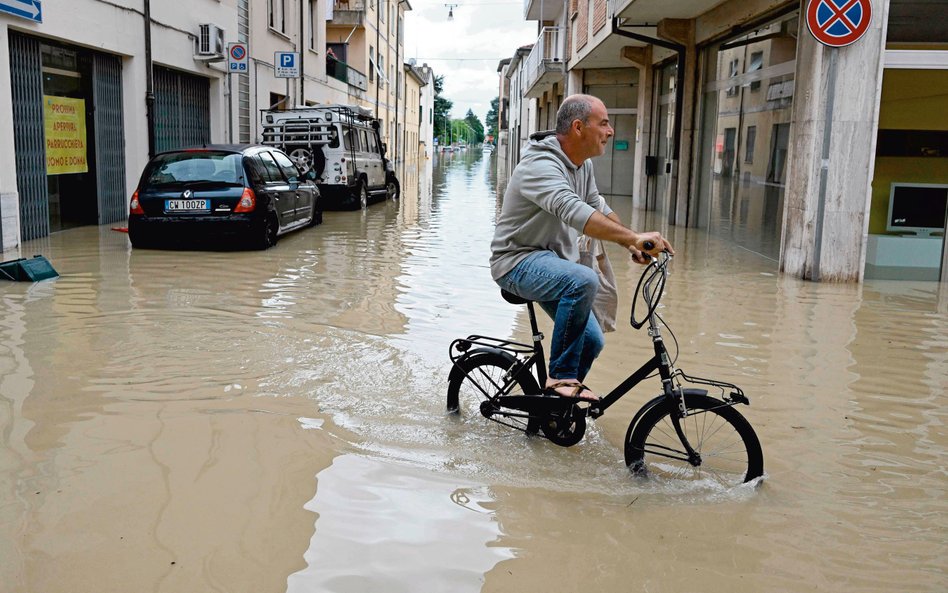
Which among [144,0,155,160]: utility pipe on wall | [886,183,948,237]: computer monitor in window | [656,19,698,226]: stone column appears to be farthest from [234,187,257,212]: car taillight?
[656,19,698,226]: stone column

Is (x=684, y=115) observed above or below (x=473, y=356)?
above

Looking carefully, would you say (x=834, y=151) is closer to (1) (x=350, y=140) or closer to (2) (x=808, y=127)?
(2) (x=808, y=127)

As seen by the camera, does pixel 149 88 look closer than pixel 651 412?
No

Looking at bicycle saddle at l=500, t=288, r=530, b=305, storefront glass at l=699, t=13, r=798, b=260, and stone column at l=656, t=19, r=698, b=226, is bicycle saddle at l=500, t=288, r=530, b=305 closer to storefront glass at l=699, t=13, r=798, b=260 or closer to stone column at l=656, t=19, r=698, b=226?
storefront glass at l=699, t=13, r=798, b=260

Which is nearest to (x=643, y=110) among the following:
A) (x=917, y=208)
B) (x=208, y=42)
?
(x=208, y=42)

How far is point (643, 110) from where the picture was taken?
21.4 meters

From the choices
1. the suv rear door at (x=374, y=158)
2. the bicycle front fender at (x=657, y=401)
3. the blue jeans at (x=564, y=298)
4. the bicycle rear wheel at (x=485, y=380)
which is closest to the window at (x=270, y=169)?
the suv rear door at (x=374, y=158)

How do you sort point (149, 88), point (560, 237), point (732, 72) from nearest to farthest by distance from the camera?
point (560, 237) → point (732, 72) → point (149, 88)

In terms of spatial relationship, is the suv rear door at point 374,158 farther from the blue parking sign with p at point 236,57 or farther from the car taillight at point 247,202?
the car taillight at point 247,202

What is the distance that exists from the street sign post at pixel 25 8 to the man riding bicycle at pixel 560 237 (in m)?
9.37

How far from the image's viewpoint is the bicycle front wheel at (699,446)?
399 cm

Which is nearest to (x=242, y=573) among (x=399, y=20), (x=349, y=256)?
(x=349, y=256)

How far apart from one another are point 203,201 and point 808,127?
7308 mm

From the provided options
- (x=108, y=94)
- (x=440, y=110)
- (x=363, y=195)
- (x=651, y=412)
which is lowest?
(x=651, y=412)
